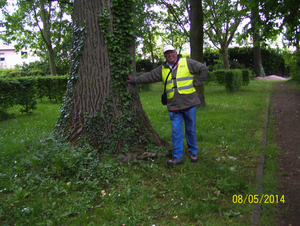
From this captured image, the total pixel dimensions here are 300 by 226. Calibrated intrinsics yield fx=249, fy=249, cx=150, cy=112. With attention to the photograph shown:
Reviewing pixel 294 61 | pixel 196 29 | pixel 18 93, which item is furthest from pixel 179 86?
pixel 294 61

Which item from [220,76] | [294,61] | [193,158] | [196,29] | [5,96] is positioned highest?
[196,29]

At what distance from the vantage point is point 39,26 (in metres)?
21.0

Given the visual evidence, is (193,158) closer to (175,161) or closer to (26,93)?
(175,161)

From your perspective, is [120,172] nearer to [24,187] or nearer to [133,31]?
[24,187]

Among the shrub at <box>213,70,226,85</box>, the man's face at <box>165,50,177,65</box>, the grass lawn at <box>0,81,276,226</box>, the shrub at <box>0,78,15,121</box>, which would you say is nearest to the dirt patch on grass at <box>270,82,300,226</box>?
the grass lawn at <box>0,81,276,226</box>

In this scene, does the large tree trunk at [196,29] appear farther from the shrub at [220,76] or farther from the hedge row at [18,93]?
the shrub at [220,76]

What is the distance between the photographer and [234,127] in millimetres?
7234

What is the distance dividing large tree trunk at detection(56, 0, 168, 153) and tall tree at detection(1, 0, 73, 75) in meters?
15.0

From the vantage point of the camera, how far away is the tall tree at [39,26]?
20.1m

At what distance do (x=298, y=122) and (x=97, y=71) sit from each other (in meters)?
6.93

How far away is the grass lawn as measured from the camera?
10.3 ft

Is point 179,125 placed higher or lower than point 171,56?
lower

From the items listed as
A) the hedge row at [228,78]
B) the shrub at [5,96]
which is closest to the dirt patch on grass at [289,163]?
the hedge row at [228,78]

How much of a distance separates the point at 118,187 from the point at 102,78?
2.05m
